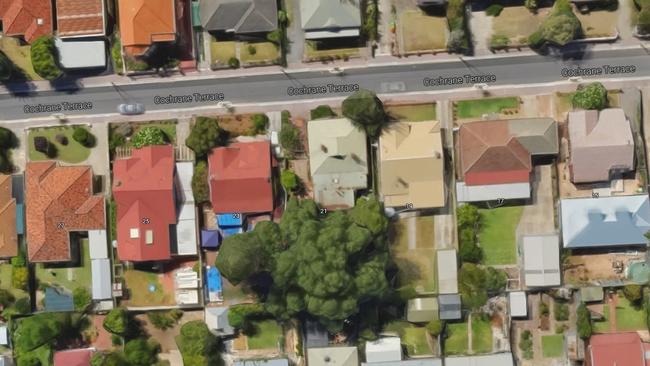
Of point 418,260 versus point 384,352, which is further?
point 418,260

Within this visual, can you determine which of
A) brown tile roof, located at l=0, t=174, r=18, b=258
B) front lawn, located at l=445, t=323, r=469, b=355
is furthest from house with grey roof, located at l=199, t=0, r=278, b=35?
front lawn, located at l=445, t=323, r=469, b=355

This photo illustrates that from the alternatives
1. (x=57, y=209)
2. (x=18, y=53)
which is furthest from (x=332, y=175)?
(x=18, y=53)

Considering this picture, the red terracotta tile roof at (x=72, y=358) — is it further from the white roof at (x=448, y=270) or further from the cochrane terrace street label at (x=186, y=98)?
the white roof at (x=448, y=270)

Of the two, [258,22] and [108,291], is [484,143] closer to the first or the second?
[258,22]

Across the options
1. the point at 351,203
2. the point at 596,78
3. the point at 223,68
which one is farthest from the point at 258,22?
the point at 596,78

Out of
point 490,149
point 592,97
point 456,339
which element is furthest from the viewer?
point 456,339

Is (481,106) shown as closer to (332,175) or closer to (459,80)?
(459,80)

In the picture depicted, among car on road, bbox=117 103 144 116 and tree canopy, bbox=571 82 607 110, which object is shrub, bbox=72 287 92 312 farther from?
tree canopy, bbox=571 82 607 110
